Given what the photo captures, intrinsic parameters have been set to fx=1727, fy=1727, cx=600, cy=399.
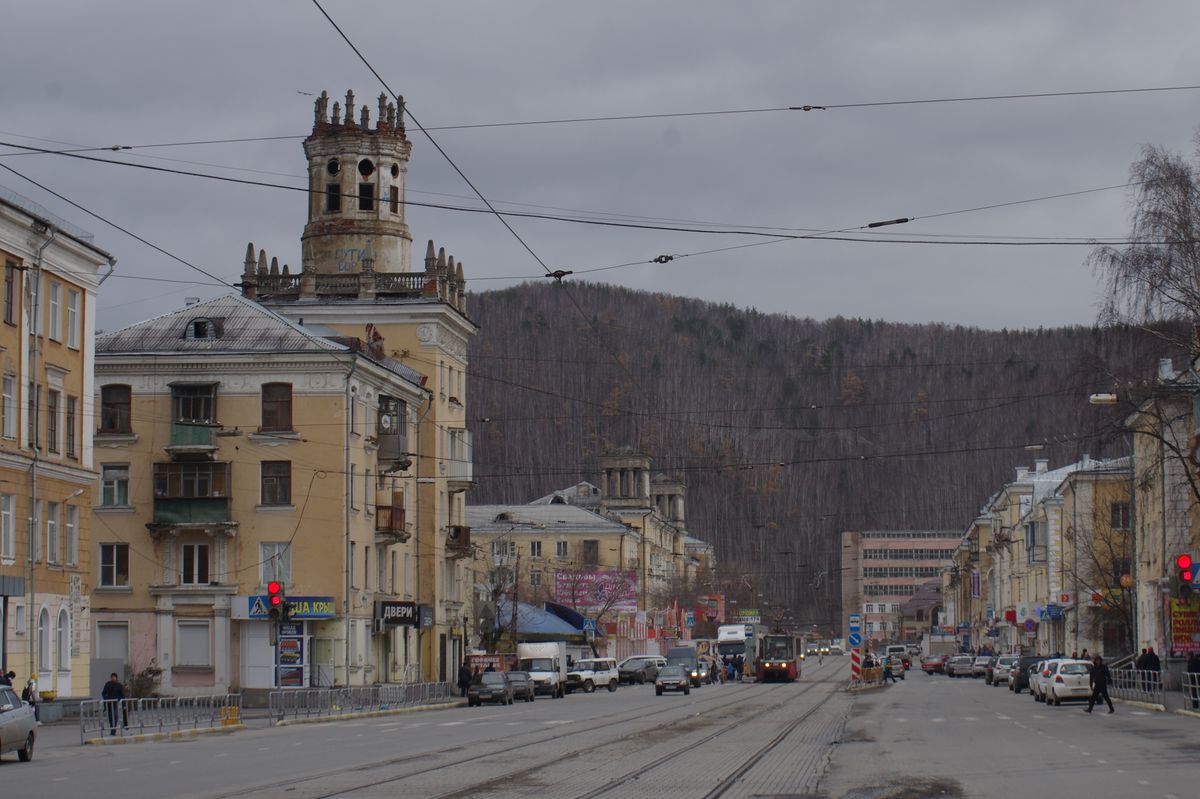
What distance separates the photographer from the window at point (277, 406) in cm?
6056

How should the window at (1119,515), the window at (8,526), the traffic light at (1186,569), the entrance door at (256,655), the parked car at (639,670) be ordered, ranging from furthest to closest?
the parked car at (639,670) < the window at (1119,515) < the entrance door at (256,655) < the window at (8,526) < the traffic light at (1186,569)

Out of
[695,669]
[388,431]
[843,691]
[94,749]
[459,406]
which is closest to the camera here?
[94,749]

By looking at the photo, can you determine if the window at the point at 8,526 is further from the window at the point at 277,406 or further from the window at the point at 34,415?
the window at the point at 277,406

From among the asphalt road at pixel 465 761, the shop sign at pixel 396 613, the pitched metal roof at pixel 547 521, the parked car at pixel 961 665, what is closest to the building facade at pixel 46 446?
the asphalt road at pixel 465 761

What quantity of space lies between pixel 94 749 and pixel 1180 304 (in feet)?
82.8

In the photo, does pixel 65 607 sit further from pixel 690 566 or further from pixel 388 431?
pixel 690 566

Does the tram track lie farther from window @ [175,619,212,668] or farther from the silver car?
window @ [175,619,212,668]

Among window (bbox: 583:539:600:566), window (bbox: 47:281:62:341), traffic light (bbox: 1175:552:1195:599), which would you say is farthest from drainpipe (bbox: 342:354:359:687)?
window (bbox: 583:539:600:566)

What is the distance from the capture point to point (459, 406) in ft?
250

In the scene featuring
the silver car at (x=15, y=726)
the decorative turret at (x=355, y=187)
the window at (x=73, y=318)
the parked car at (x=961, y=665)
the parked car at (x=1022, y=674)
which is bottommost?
the parked car at (x=961, y=665)

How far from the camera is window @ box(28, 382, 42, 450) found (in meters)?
44.2

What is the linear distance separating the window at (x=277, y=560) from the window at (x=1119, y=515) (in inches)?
1734

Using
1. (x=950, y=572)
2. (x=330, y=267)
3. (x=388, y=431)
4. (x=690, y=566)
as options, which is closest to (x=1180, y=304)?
(x=388, y=431)

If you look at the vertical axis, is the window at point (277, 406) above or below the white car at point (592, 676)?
above
